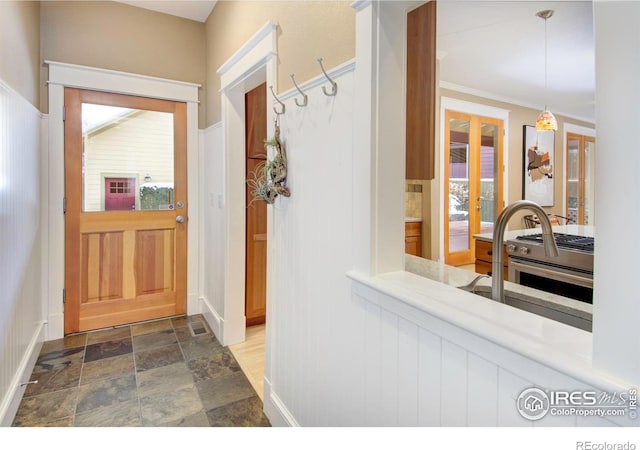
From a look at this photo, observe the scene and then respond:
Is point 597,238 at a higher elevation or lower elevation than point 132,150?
lower

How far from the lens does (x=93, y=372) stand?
227 cm

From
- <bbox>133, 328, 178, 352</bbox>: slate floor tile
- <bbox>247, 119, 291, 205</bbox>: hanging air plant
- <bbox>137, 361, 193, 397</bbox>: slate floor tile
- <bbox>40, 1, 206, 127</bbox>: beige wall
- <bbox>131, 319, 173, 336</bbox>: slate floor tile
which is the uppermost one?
<bbox>40, 1, 206, 127</bbox>: beige wall

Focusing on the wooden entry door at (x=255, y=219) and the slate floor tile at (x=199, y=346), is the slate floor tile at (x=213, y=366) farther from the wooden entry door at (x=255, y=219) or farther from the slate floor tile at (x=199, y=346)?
the wooden entry door at (x=255, y=219)

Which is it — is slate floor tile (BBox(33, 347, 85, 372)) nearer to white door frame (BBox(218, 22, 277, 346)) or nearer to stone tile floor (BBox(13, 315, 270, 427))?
stone tile floor (BBox(13, 315, 270, 427))

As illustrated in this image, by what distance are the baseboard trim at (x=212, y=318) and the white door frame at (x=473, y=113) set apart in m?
2.95

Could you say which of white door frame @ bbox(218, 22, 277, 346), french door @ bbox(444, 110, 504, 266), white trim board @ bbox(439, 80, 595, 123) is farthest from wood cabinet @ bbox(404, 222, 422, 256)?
white door frame @ bbox(218, 22, 277, 346)

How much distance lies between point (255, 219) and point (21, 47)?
6.05 feet

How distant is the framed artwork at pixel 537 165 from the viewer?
536 centimetres

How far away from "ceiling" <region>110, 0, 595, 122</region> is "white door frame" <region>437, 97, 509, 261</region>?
0.62 feet

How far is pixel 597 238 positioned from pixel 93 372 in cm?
276

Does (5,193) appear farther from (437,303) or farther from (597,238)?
(597,238)

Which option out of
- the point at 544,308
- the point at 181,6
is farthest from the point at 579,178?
the point at 181,6

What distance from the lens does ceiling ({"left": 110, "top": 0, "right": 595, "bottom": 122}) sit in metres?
2.67
